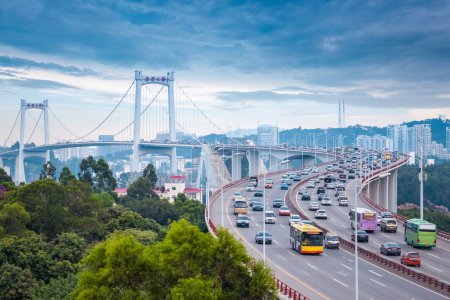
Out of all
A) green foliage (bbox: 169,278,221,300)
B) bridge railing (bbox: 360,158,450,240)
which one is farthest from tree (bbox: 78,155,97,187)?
green foliage (bbox: 169,278,221,300)

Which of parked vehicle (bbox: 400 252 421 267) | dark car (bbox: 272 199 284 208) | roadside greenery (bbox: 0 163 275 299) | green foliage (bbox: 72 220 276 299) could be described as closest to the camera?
green foliage (bbox: 72 220 276 299)

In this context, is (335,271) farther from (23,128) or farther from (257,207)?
(23,128)

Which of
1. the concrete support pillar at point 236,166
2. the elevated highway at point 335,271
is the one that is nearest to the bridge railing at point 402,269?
the elevated highway at point 335,271

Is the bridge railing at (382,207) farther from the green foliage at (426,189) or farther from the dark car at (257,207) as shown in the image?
the green foliage at (426,189)

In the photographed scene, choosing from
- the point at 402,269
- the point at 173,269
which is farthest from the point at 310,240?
the point at 173,269

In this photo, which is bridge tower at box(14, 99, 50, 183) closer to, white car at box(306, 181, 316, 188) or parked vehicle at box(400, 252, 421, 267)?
white car at box(306, 181, 316, 188)
